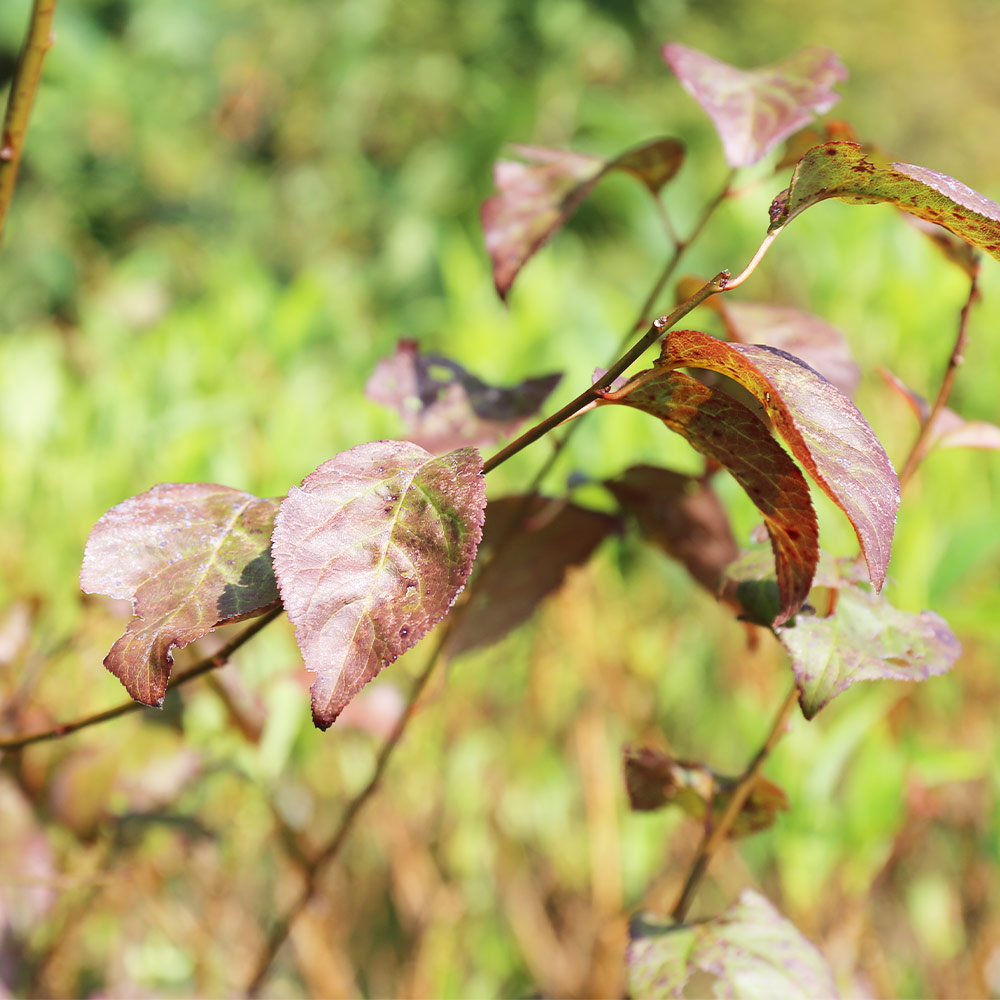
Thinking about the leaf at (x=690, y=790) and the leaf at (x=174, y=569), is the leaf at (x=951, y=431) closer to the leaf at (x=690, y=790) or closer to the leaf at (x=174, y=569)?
the leaf at (x=690, y=790)

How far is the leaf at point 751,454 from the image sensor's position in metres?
0.38

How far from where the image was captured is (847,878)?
96cm

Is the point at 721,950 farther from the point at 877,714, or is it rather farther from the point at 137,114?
the point at 137,114

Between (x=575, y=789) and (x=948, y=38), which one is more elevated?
(x=948, y=38)

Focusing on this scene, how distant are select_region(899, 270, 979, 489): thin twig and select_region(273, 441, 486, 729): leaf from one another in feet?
0.84

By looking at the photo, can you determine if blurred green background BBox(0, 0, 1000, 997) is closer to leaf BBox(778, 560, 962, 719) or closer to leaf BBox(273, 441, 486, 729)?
leaf BBox(778, 560, 962, 719)

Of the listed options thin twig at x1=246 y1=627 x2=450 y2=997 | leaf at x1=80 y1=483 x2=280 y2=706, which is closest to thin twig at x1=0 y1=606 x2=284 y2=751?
leaf at x1=80 y1=483 x2=280 y2=706

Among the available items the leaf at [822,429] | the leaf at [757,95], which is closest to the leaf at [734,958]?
the leaf at [822,429]

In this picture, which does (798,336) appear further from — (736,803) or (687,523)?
(736,803)

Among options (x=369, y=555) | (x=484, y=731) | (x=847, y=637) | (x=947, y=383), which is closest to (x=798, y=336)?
(x=947, y=383)

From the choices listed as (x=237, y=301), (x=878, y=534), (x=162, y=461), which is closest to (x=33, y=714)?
(x=162, y=461)

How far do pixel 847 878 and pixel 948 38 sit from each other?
835 cm

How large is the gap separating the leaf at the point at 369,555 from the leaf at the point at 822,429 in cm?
9

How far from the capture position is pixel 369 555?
1.21 feet
